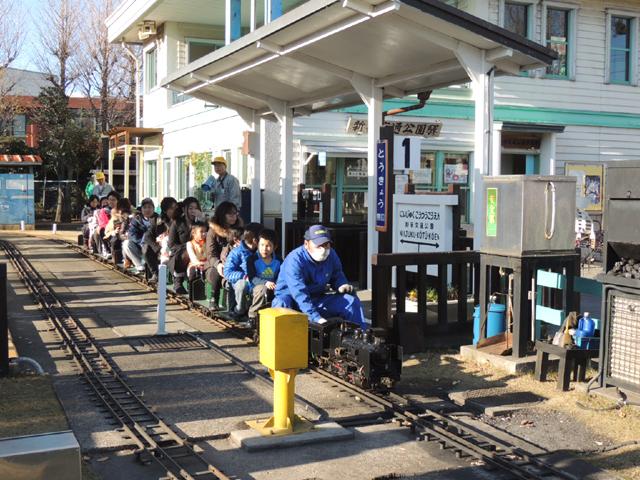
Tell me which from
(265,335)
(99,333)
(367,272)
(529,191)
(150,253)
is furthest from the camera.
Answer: (150,253)

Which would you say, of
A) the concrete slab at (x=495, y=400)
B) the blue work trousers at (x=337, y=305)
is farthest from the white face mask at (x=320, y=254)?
the concrete slab at (x=495, y=400)

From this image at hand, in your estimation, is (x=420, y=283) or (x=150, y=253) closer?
(x=420, y=283)

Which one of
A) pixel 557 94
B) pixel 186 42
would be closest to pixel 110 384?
pixel 557 94

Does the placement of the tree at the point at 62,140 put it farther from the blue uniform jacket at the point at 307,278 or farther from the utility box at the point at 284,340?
the utility box at the point at 284,340

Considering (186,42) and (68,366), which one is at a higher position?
(186,42)

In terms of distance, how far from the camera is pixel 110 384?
24.4ft

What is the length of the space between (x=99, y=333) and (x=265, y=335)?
466 centimetres

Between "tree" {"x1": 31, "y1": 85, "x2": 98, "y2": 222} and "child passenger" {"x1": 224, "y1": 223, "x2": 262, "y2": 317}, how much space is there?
94.1 ft

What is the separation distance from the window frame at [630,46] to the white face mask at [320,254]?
46.1 ft

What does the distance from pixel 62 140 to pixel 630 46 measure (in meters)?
25.3

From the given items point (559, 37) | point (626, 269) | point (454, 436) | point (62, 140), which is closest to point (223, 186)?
point (626, 269)

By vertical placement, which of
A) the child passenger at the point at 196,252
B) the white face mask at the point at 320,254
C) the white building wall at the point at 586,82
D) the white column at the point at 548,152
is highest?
the white building wall at the point at 586,82

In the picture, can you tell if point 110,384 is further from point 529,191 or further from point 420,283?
point 529,191

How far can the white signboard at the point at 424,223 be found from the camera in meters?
9.94
